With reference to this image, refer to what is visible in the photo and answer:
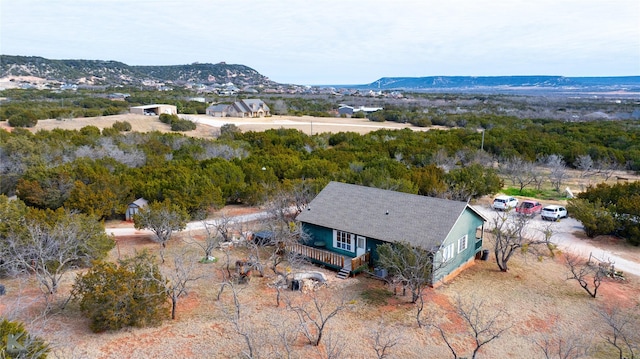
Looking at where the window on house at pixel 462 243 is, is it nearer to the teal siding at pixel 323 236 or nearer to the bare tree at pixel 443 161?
the teal siding at pixel 323 236

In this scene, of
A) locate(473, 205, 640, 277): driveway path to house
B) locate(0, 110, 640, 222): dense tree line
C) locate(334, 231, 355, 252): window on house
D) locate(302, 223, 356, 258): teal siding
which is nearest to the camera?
locate(334, 231, 355, 252): window on house

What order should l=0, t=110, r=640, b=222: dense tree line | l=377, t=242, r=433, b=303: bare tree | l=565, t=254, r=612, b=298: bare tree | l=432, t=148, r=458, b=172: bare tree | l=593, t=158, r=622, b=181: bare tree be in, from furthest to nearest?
l=593, t=158, r=622, b=181: bare tree < l=432, t=148, r=458, b=172: bare tree < l=0, t=110, r=640, b=222: dense tree line < l=565, t=254, r=612, b=298: bare tree < l=377, t=242, r=433, b=303: bare tree

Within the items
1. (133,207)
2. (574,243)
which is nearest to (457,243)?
(574,243)

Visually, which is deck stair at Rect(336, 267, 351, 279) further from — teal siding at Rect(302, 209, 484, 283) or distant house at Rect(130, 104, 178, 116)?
distant house at Rect(130, 104, 178, 116)

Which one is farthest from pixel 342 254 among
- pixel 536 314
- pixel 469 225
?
pixel 536 314

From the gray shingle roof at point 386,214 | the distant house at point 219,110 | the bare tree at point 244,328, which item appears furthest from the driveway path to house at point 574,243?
the distant house at point 219,110

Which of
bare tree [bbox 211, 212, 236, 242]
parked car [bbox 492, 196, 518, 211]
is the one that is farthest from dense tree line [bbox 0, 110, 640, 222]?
bare tree [bbox 211, 212, 236, 242]
